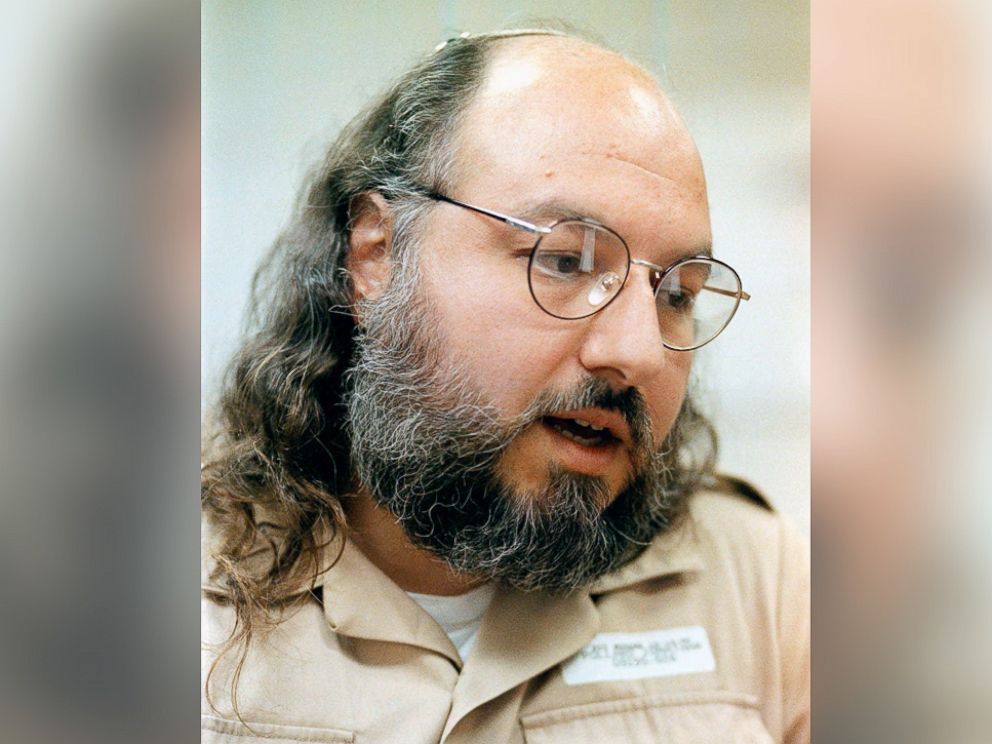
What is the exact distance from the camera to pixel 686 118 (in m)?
1.50

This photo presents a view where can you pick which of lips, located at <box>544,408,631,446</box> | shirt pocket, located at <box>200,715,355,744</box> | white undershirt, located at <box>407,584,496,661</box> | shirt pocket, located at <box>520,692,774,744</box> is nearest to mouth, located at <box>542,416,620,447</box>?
lips, located at <box>544,408,631,446</box>

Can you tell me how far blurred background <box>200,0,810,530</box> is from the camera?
56.1 inches

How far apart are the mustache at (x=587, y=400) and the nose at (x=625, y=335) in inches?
0.6

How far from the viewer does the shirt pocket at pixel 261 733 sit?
1.43m

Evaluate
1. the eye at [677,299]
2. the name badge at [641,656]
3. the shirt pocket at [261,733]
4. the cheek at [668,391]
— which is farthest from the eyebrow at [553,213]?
the shirt pocket at [261,733]

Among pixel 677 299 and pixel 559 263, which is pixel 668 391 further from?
pixel 559 263

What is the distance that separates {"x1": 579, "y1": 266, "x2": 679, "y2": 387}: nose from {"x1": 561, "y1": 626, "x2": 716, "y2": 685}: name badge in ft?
1.32

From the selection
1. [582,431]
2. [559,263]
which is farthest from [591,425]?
[559,263]

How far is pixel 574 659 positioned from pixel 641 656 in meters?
0.11

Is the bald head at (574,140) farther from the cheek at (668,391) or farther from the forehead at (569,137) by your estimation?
the cheek at (668,391)

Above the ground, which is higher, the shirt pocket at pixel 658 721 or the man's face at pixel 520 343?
the man's face at pixel 520 343

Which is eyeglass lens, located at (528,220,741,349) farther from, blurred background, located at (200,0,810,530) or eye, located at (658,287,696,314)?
blurred background, located at (200,0,810,530)

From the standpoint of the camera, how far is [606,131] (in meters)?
1.43
